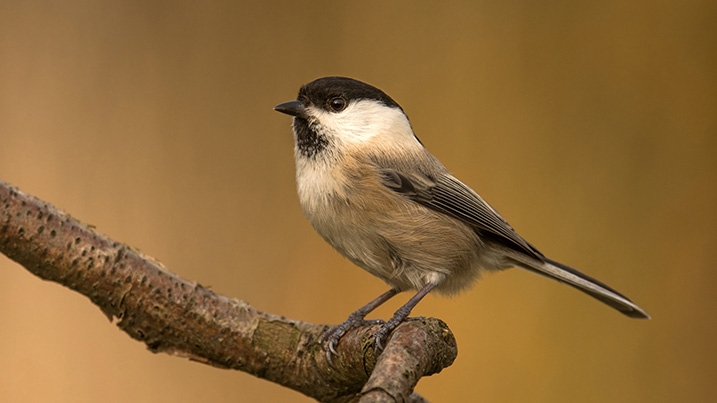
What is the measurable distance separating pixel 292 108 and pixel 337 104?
0.29 feet

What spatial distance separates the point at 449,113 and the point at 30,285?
1240mm

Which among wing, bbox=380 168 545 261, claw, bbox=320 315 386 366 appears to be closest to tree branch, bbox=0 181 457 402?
claw, bbox=320 315 386 366

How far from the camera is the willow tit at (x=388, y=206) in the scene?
1.24m

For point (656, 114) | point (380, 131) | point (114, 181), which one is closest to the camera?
point (380, 131)

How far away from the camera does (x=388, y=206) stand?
1244 mm

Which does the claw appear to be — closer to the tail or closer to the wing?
the wing

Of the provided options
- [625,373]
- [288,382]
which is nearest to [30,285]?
[288,382]

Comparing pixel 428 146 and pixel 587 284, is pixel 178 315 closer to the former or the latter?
pixel 587 284

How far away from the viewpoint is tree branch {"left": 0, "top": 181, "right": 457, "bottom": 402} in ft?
3.56

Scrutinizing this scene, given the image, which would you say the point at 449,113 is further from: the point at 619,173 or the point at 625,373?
→ the point at 625,373

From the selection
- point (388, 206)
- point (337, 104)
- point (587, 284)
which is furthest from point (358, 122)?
point (587, 284)

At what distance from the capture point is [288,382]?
4.08 ft

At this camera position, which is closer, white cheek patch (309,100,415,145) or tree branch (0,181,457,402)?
tree branch (0,181,457,402)

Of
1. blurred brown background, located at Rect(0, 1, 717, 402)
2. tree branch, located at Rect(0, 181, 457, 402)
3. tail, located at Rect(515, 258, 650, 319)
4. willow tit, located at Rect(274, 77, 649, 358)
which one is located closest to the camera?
tree branch, located at Rect(0, 181, 457, 402)
